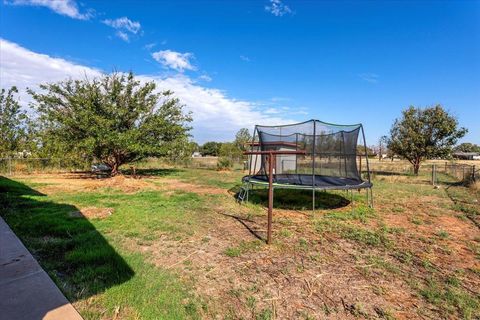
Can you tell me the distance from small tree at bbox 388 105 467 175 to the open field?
42.1 ft

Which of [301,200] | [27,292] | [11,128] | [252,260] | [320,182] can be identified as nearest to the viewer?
[27,292]

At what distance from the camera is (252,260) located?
351 centimetres

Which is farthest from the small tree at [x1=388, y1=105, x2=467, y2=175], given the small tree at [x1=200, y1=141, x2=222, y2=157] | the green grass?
the small tree at [x1=200, y1=141, x2=222, y2=157]

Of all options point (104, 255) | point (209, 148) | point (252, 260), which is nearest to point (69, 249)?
point (104, 255)

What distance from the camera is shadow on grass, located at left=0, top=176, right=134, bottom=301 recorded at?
2.75 metres

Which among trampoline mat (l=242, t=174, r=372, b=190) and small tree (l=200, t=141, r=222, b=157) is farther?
small tree (l=200, t=141, r=222, b=157)

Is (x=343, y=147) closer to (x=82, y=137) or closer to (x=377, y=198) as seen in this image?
(x=377, y=198)

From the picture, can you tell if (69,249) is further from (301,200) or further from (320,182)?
(301,200)

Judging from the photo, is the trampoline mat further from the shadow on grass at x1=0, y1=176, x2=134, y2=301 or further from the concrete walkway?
the concrete walkway

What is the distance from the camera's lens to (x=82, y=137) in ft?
36.7

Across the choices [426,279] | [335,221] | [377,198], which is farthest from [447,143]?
[426,279]

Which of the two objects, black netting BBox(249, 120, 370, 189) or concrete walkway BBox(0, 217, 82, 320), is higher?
black netting BBox(249, 120, 370, 189)

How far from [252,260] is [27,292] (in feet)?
7.77

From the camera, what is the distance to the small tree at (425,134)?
1727 centimetres
